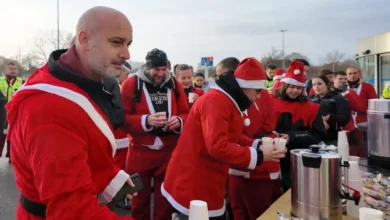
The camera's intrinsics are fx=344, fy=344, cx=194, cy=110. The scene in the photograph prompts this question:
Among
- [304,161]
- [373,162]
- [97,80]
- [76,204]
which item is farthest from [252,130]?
[76,204]

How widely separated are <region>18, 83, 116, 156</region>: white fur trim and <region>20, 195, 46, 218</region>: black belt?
0.36 m

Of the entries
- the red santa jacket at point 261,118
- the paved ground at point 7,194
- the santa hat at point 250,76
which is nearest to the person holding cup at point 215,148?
the santa hat at point 250,76

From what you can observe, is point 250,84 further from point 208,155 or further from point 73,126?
point 73,126

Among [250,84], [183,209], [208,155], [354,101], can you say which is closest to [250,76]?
[250,84]

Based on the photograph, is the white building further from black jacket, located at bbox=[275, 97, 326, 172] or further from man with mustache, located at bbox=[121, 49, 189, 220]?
man with mustache, located at bbox=[121, 49, 189, 220]

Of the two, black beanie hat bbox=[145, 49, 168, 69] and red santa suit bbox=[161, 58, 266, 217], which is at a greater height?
black beanie hat bbox=[145, 49, 168, 69]

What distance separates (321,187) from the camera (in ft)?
5.47

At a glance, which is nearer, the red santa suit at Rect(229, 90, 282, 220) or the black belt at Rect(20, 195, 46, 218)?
the black belt at Rect(20, 195, 46, 218)

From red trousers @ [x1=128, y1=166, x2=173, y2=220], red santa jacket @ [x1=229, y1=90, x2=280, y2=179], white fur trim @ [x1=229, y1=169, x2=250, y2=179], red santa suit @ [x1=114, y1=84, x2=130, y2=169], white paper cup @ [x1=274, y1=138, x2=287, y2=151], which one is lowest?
red trousers @ [x1=128, y1=166, x2=173, y2=220]

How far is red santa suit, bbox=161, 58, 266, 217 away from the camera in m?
2.16

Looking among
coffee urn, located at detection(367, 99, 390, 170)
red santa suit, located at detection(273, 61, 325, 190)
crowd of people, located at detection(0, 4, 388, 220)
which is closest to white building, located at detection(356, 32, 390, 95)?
crowd of people, located at detection(0, 4, 388, 220)

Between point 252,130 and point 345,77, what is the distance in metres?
2.66

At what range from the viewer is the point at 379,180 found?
2039 millimetres

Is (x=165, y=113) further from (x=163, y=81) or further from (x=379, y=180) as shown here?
(x=379, y=180)
